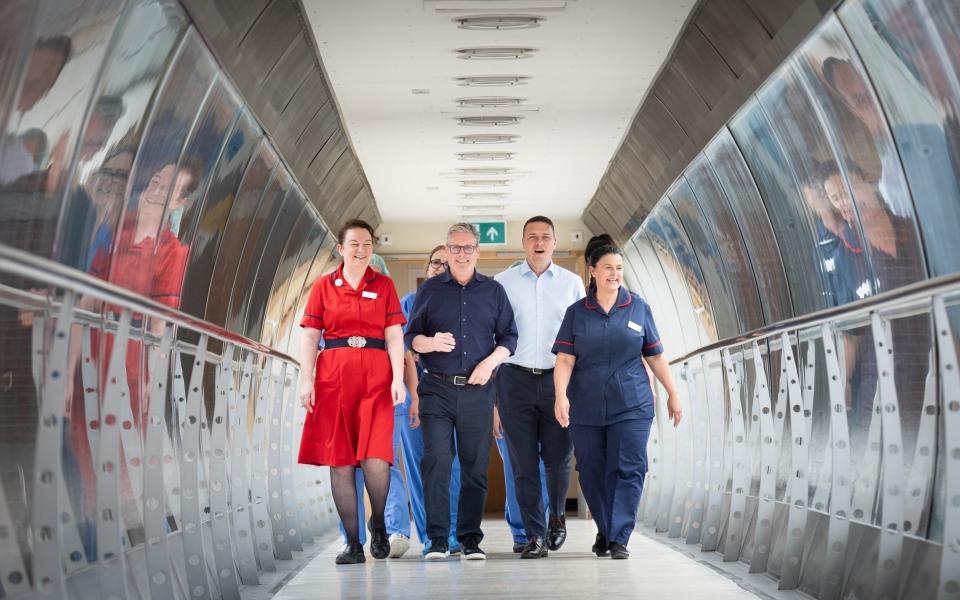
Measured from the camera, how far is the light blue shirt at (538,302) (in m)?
7.20

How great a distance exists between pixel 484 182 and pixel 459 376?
313 inches

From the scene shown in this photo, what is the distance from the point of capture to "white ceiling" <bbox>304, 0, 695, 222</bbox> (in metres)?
7.93

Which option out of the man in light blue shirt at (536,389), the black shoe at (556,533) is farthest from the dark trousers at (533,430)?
the black shoe at (556,533)

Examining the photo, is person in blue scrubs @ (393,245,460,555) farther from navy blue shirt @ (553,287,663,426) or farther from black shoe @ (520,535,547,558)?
navy blue shirt @ (553,287,663,426)

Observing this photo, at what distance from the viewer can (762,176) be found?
8.83 metres

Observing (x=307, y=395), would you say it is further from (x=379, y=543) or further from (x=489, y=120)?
(x=489, y=120)

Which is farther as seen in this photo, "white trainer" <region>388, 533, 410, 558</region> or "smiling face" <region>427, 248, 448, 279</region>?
"smiling face" <region>427, 248, 448, 279</region>

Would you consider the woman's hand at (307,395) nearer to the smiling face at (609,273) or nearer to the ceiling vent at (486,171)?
the smiling face at (609,273)

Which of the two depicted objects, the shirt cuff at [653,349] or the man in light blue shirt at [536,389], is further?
the man in light blue shirt at [536,389]

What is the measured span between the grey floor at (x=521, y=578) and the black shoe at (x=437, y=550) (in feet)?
0.24

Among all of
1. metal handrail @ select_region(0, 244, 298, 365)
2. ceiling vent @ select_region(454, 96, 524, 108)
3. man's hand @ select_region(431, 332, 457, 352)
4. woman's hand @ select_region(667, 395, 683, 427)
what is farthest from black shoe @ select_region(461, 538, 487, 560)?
ceiling vent @ select_region(454, 96, 524, 108)

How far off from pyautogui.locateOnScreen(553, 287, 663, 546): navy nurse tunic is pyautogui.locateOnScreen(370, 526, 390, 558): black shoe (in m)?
1.17

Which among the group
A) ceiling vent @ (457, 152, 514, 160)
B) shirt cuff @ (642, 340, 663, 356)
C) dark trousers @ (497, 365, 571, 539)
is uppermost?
ceiling vent @ (457, 152, 514, 160)

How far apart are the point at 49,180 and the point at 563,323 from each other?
2.89 m
